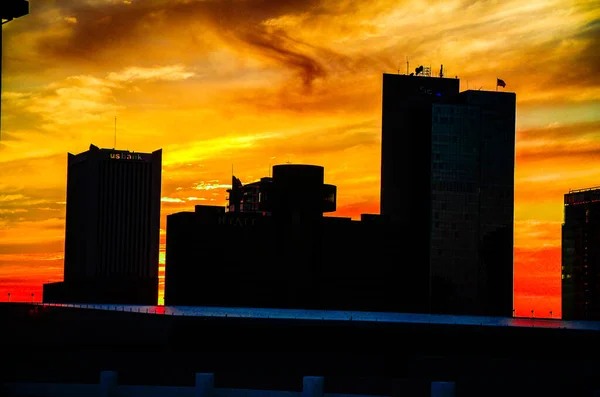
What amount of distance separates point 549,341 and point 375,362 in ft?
62.9

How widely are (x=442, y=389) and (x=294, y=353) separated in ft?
200

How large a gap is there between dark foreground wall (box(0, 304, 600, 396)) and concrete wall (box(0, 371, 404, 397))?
10.5 metres

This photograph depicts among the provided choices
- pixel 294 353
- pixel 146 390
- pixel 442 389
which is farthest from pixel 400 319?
pixel 442 389

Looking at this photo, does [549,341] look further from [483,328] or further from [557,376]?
[557,376]

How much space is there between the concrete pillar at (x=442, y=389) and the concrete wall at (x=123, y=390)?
4786mm

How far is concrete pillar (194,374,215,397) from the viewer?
177ft

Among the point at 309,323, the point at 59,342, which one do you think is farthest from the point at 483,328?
the point at 59,342

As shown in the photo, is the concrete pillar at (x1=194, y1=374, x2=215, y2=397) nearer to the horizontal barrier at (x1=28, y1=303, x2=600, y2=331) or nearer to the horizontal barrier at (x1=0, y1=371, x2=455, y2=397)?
the horizontal barrier at (x1=0, y1=371, x2=455, y2=397)

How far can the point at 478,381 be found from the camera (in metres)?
A: 90.0

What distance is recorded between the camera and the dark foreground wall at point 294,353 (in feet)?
246

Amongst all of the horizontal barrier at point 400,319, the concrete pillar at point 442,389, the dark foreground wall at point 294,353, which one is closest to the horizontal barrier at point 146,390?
the concrete pillar at point 442,389

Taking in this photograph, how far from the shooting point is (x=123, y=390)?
55.9m

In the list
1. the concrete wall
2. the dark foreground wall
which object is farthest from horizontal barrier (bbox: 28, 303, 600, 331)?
the concrete wall

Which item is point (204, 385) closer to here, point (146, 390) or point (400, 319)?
point (146, 390)
